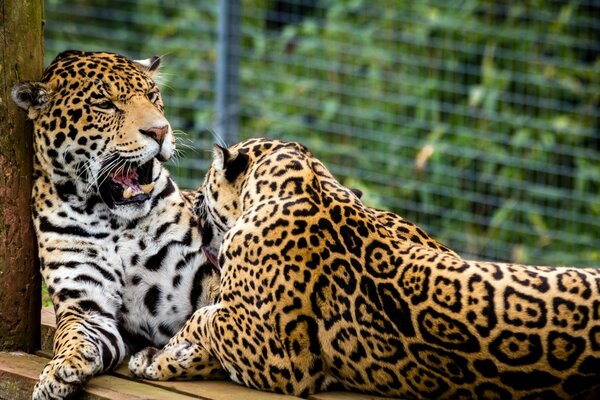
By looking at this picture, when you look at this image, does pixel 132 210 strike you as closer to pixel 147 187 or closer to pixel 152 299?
pixel 147 187

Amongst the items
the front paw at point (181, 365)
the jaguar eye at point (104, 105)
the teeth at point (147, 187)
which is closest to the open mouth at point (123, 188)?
the teeth at point (147, 187)

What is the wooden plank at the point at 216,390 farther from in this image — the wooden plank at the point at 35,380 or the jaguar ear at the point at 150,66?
the jaguar ear at the point at 150,66

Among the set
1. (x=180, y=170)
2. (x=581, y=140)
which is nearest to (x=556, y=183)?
(x=581, y=140)

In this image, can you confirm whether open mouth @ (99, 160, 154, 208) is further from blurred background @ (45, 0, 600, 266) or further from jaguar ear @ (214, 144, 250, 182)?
blurred background @ (45, 0, 600, 266)

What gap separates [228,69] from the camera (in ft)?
45.7

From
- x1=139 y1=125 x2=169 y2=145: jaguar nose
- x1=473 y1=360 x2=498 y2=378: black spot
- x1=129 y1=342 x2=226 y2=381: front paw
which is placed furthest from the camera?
x1=139 y1=125 x2=169 y2=145: jaguar nose

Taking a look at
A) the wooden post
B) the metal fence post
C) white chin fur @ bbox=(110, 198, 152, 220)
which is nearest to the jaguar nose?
white chin fur @ bbox=(110, 198, 152, 220)

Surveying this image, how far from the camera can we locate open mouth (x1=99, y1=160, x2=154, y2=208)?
22.6 feet

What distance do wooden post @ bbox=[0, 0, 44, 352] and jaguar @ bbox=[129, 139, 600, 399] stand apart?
824 mm

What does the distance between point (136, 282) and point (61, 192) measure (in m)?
0.68

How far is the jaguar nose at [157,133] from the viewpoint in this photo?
668 centimetres

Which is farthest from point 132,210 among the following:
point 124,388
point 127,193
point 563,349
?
point 563,349

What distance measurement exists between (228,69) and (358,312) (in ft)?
26.9

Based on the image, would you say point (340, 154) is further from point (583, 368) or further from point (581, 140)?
point (583, 368)
